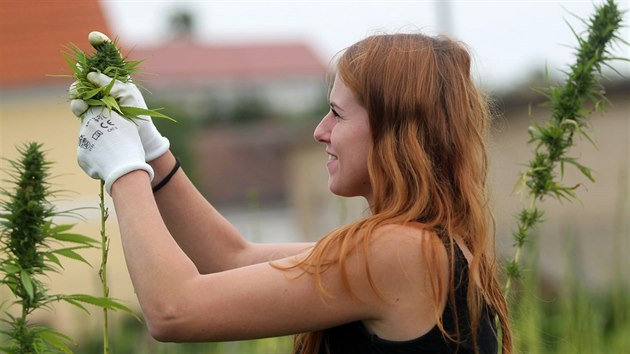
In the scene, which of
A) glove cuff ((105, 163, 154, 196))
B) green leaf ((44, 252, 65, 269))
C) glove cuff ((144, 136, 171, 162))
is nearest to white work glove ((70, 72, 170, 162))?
glove cuff ((144, 136, 171, 162))

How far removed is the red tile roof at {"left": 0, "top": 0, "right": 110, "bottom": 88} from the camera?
42.2 feet

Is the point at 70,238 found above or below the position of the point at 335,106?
below

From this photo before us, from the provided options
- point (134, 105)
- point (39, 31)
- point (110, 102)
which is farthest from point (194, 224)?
point (39, 31)

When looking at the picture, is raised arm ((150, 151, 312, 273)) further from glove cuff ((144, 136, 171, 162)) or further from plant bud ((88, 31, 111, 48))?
plant bud ((88, 31, 111, 48))

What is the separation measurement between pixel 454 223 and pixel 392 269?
204 millimetres

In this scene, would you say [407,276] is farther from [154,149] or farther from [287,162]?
[287,162]

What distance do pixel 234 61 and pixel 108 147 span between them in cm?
4938

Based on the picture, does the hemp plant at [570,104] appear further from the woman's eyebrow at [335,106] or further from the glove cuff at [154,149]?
the glove cuff at [154,149]

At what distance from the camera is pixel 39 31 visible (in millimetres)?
13039

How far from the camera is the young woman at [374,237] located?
5.80ft

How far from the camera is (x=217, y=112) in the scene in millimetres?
44281

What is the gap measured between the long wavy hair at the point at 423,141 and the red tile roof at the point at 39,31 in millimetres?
11089

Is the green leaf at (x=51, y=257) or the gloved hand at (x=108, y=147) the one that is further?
the gloved hand at (x=108, y=147)

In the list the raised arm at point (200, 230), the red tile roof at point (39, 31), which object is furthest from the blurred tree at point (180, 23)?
the raised arm at point (200, 230)
